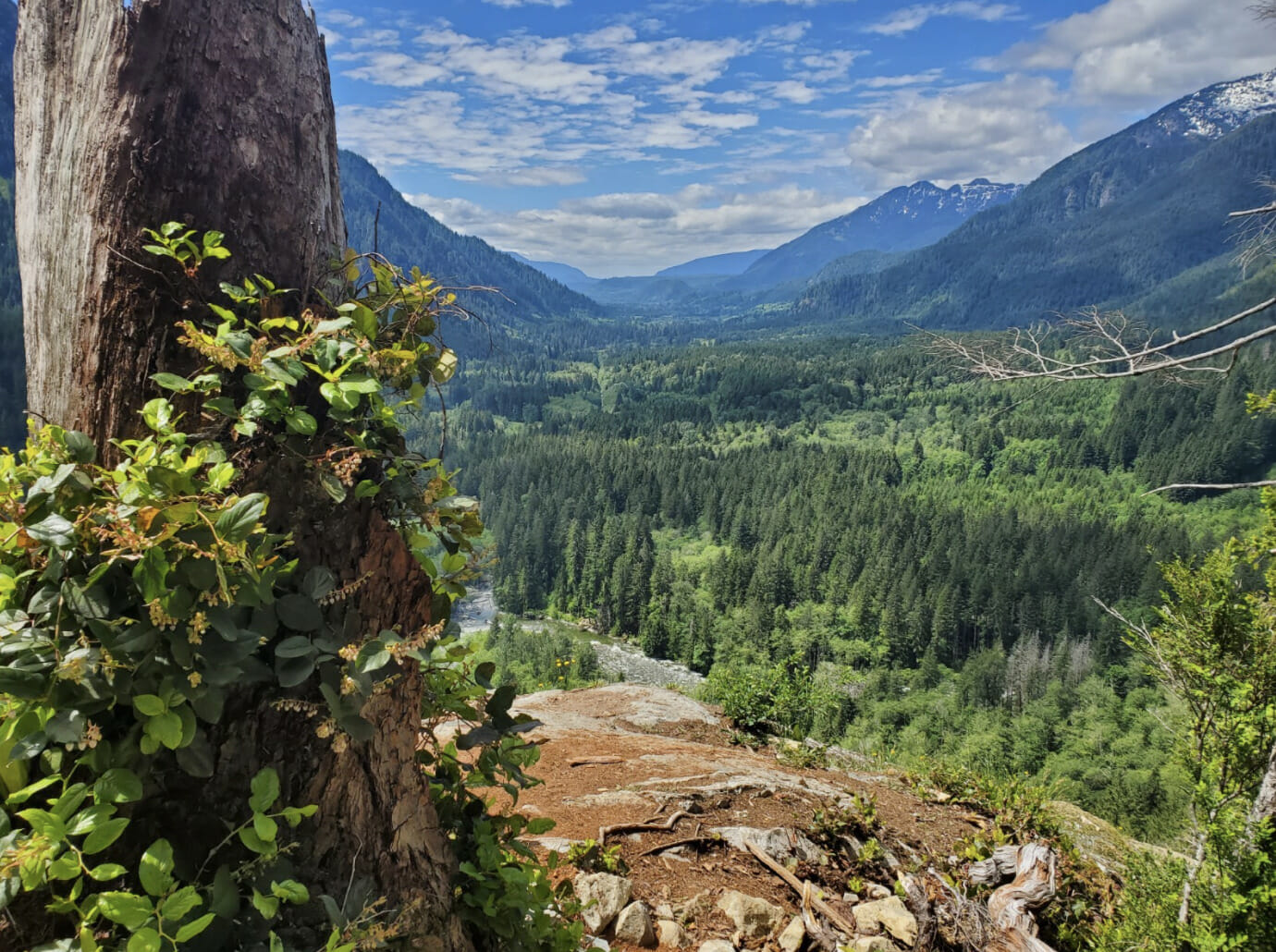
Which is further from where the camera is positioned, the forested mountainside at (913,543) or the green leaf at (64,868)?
the forested mountainside at (913,543)

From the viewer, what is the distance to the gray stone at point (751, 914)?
16.1ft

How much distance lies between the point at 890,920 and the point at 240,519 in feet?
17.8

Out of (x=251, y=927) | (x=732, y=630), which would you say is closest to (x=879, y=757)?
(x=251, y=927)

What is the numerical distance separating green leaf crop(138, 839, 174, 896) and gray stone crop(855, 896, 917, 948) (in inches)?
191

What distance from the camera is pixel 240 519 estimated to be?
173 centimetres

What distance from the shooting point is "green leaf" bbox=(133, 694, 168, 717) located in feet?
5.63

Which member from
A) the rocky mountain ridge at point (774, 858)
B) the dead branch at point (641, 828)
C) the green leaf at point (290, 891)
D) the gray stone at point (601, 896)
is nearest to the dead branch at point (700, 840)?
the rocky mountain ridge at point (774, 858)

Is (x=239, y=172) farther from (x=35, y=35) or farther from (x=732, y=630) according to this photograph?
(x=732, y=630)

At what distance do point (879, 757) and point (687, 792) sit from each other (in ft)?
18.8

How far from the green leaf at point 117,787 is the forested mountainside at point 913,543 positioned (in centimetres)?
3573

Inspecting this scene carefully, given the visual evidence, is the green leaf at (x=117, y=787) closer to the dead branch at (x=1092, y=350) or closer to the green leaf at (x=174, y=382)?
the green leaf at (x=174, y=382)

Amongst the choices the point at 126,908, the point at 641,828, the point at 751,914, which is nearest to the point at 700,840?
the point at 641,828

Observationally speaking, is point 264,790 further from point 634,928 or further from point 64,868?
A: point 634,928

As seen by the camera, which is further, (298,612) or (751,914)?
(751,914)
